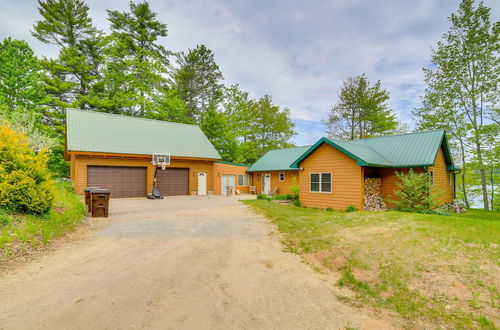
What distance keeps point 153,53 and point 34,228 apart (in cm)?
2715

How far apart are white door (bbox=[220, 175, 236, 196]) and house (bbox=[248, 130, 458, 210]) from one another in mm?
8717

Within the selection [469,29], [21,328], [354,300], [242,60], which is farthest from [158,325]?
[469,29]

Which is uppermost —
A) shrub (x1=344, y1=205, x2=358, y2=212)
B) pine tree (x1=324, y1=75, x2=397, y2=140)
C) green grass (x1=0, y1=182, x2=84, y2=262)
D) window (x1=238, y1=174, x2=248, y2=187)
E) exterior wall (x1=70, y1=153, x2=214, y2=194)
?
pine tree (x1=324, y1=75, x2=397, y2=140)

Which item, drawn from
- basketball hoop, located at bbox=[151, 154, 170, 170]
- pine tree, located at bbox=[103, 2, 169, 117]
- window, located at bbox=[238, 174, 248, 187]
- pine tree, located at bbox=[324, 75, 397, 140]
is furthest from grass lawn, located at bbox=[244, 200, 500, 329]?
pine tree, located at bbox=[103, 2, 169, 117]

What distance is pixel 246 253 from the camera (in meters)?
5.14

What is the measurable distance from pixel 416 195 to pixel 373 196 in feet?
6.51

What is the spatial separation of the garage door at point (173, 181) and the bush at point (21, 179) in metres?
11.2

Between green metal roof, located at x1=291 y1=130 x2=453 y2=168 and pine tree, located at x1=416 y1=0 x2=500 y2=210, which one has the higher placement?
pine tree, located at x1=416 y1=0 x2=500 y2=210

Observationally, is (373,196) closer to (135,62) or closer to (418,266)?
(418,266)

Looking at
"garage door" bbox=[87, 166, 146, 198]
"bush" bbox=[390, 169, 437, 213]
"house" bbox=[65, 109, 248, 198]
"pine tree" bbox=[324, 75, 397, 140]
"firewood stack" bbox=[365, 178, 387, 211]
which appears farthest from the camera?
"pine tree" bbox=[324, 75, 397, 140]

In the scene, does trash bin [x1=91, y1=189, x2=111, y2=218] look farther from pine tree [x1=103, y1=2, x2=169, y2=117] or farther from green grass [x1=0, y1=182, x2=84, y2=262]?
pine tree [x1=103, y1=2, x2=169, y2=117]

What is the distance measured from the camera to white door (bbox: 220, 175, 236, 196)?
818 inches

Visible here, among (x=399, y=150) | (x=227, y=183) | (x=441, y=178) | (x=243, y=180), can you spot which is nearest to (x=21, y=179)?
(x=227, y=183)

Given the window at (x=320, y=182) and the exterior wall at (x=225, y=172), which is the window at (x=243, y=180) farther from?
the window at (x=320, y=182)
